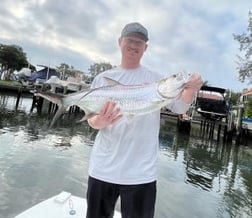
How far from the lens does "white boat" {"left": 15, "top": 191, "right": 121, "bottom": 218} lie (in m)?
3.75

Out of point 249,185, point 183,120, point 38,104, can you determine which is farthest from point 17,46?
point 249,185

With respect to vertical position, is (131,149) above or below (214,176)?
above

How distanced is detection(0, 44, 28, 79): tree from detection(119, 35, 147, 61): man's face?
2530 inches

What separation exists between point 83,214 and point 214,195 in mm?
6474

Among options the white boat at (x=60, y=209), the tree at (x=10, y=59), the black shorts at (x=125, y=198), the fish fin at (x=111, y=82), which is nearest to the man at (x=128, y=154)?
the black shorts at (x=125, y=198)

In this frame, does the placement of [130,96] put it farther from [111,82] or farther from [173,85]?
[173,85]

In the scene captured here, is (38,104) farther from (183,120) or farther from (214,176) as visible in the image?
(214,176)

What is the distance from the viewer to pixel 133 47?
248cm

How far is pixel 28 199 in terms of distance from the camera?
7.02 m

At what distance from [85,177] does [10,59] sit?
59.0m

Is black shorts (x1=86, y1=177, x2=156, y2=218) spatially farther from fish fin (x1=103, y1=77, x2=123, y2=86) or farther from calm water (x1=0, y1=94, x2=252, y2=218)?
calm water (x1=0, y1=94, x2=252, y2=218)

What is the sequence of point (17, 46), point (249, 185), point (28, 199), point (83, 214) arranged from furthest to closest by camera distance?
point (17, 46) → point (249, 185) → point (28, 199) → point (83, 214)

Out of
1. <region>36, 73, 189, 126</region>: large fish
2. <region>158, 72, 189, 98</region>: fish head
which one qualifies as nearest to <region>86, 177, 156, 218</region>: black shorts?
<region>36, 73, 189, 126</region>: large fish

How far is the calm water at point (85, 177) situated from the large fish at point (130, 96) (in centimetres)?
445
